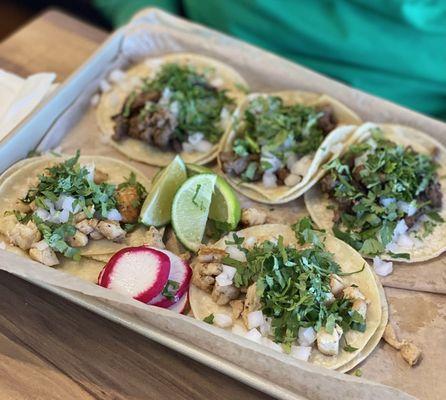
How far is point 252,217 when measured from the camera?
2436mm

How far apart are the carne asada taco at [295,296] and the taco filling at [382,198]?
0.16m

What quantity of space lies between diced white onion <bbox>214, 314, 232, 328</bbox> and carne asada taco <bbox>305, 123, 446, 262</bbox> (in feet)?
1.92

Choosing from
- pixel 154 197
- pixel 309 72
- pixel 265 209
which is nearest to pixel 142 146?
pixel 154 197

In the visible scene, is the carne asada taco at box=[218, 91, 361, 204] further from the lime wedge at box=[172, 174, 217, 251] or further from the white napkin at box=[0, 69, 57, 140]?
the white napkin at box=[0, 69, 57, 140]

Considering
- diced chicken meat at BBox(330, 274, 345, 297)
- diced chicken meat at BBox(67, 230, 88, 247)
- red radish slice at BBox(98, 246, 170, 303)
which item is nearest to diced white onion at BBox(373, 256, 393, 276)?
diced chicken meat at BBox(330, 274, 345, 297)

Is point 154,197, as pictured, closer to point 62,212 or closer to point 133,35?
point 62,212

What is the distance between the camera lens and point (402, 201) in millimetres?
2418

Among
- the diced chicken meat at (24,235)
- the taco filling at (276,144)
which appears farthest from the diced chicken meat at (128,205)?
the taco filling at (276,144)

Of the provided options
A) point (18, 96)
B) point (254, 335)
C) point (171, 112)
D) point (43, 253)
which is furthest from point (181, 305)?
point (18, 96)

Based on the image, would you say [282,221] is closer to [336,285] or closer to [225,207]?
[225,207]

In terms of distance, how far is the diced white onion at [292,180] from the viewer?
2.58 metres

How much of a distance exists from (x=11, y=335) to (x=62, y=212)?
476mm

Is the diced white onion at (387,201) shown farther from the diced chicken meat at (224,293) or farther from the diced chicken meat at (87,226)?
the diced chicken meat at (87,226)

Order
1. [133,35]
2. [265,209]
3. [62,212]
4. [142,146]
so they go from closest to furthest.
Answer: [62,212], [265,209], [142,146], [133,35]
